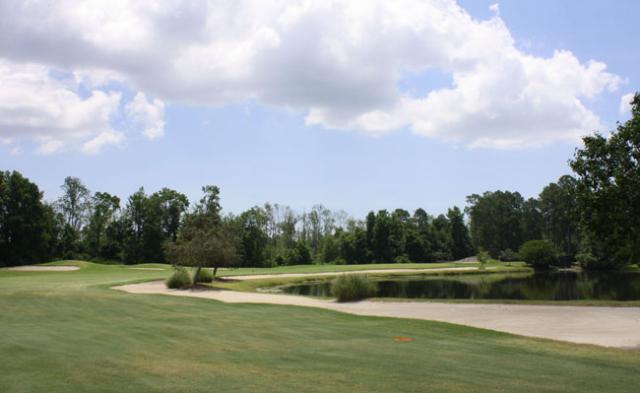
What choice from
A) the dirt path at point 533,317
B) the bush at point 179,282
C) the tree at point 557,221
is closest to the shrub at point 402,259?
the tree at point 557,221

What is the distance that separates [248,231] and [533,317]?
67.3 m

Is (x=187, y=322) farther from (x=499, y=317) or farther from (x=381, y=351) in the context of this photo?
(x=499, y=317)

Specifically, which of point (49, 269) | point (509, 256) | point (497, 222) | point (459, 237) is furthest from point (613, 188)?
point (497, 222)

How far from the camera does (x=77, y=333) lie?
12.7 m

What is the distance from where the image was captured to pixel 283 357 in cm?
998

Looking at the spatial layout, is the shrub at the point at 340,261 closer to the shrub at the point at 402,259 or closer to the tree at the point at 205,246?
the shrub at the point at 402,259

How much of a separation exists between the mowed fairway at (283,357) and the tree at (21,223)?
2318 inches

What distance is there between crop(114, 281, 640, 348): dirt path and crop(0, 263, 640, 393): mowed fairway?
4.55 feet

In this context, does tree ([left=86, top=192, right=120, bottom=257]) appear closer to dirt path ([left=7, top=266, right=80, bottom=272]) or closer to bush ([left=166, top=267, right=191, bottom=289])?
dirt path ([left=7, top=266, right=80, bottom=272])

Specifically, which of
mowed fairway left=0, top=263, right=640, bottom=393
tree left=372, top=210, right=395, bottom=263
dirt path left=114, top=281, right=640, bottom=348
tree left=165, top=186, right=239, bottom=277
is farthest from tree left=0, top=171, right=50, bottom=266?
mowed fairway left=0, top=263, right=640, bottom=393

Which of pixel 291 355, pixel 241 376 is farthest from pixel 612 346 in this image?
pixel 241 376

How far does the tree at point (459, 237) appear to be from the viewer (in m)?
99.6

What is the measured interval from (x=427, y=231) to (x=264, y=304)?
265 ft

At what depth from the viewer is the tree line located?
66.7 metres
